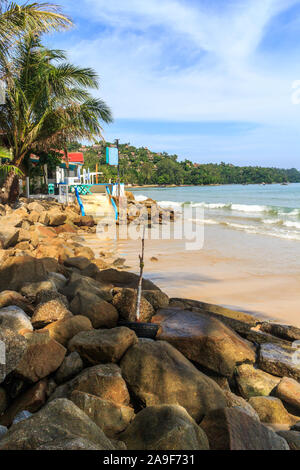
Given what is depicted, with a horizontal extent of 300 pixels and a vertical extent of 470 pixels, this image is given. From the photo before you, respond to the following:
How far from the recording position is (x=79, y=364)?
8.80 feet

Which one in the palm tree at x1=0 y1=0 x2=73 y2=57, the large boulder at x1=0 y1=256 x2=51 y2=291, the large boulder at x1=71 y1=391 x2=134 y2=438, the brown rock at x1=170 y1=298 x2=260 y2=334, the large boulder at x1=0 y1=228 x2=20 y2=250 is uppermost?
the palm tree at x1=0 y1=0 x2=73 y2=57

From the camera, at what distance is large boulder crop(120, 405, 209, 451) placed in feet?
5.87

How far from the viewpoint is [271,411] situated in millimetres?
2695

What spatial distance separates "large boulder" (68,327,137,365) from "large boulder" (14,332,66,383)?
14 cm

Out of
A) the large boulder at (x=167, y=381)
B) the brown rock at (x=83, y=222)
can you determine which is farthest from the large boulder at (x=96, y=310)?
the brown rock at (x=83, y=222)

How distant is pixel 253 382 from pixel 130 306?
4.54ft

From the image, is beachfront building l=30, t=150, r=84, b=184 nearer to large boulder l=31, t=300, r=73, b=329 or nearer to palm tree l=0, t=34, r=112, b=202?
palm tree l=0, t=34, r=112, b=202

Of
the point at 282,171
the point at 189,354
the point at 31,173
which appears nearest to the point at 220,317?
the point at 189,354

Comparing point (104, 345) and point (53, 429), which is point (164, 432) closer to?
point (53, 429)

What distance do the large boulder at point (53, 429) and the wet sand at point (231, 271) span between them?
348 cm

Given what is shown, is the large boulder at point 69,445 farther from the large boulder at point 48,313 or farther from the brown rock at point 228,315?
the brown rock at point 228,315

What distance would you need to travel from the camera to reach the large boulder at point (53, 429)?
1597 mm

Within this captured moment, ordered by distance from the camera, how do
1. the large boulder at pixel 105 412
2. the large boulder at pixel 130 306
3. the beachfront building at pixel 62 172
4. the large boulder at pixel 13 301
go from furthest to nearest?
1. the beachfront building at pixel 62 172
2. the large boulder at pixel 130 306
3. the large boulder at pixel 13 301
4. the large boulder at pixel 105 412

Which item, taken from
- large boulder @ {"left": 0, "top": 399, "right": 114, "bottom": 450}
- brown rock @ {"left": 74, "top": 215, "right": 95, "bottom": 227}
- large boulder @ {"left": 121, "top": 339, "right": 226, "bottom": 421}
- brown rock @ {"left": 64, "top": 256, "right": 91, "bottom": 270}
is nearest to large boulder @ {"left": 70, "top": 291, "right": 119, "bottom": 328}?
large boulder @ {"left": 121, "top": 339, "right": 226, "bottom": 421}
